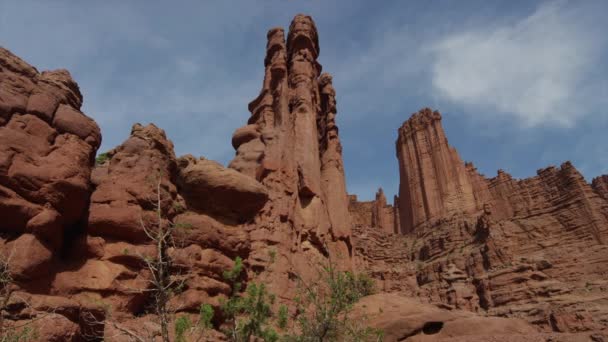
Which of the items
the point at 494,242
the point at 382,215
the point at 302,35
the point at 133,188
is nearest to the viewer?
the point at 133,188

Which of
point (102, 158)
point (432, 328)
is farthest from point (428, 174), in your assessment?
point (102, 158)

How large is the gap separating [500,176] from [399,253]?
136ft

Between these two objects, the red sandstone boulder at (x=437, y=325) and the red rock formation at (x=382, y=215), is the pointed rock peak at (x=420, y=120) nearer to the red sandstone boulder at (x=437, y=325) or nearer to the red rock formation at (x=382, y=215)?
the red rock formation at (x=382, y=215)

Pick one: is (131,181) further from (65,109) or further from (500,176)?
(500,176)

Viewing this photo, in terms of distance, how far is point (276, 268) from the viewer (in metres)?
24.0

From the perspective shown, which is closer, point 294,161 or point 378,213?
point 294,161

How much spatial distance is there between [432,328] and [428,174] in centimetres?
7399

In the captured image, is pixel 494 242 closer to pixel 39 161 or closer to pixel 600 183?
pixel 600 183

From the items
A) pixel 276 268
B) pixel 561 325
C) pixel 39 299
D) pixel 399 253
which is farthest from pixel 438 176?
pixel 39 299

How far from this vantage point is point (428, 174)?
95.2m

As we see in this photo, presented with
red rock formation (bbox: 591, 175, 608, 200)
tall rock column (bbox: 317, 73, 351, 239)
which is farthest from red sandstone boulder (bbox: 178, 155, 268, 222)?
red rock formation (bbox: 591, 175, 608, 200)

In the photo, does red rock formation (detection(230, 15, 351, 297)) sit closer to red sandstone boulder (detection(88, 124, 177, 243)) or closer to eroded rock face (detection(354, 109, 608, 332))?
red sandstone boulder (detection(88, 124, 177, 243))

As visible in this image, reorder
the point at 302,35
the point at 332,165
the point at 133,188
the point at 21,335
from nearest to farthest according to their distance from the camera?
1. the point at 21,335
2. the point at 133,188
3. the point at 332,165
4. the point at 302,35

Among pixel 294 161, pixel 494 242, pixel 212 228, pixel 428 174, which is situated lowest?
pixel 212 228
